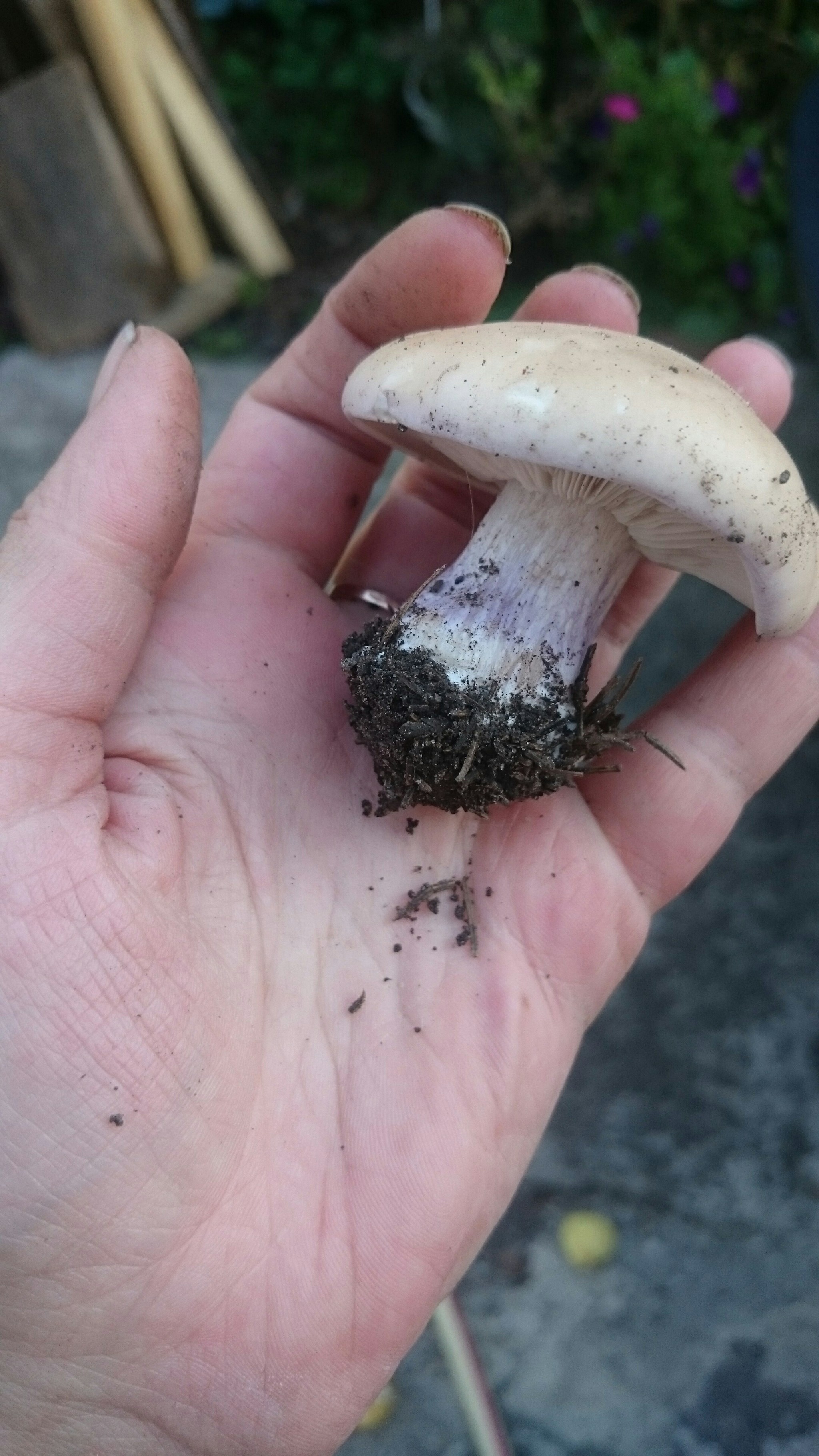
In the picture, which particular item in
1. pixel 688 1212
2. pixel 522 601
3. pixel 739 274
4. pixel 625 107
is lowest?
pixel 688 1212

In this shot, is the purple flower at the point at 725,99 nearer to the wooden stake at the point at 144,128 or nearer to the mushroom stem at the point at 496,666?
the wooden stake at the point at 144,128

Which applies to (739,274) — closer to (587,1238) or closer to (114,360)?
(114,360)

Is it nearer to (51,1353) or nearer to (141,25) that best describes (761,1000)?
(51,1353)

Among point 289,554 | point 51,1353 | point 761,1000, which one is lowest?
point 761,1000

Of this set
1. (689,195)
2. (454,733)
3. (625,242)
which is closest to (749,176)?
(689,195)

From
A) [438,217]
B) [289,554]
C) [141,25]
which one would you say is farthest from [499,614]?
[141,25]

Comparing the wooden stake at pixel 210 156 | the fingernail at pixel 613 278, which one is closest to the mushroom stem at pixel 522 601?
the fingernail at pixel 613 278
